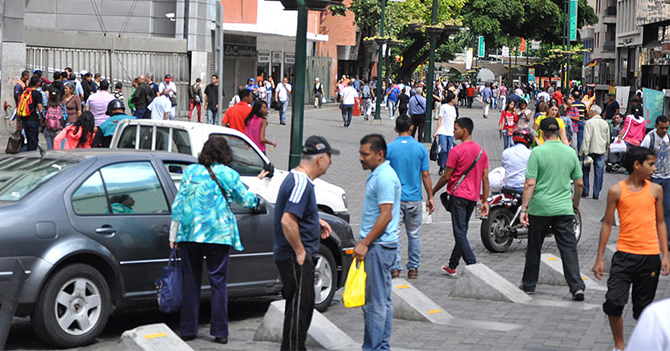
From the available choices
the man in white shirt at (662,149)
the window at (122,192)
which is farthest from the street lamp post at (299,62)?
the man in white shirt at (662,149)

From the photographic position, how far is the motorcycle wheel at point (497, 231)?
12766 mm

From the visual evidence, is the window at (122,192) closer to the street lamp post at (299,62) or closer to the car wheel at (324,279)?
the car wheel at (324,279)

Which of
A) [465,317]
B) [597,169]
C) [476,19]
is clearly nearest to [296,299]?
[465,317]

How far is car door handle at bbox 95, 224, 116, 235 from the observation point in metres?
7.55

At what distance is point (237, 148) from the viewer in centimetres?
1138

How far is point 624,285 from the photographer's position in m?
7.44

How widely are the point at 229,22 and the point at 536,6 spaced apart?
28.8 metres

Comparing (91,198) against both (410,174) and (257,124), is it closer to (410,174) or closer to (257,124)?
(410,174)

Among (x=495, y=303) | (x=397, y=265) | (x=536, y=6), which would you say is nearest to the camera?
(x=495, y=303)

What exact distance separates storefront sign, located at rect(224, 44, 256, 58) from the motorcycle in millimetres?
33643

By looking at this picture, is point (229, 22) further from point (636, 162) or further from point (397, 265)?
point (636, 162)

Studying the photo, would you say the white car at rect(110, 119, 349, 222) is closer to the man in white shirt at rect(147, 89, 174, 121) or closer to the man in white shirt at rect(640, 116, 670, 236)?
the man in white shirt at rect(640, 116, 670, 236)

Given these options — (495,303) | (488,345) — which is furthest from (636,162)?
(495,303)

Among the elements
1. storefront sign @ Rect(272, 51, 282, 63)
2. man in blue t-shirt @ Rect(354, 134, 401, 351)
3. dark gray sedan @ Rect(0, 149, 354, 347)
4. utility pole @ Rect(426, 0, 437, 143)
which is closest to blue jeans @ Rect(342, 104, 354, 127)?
utility pole @ Rect(426, 0, 437, 143)
